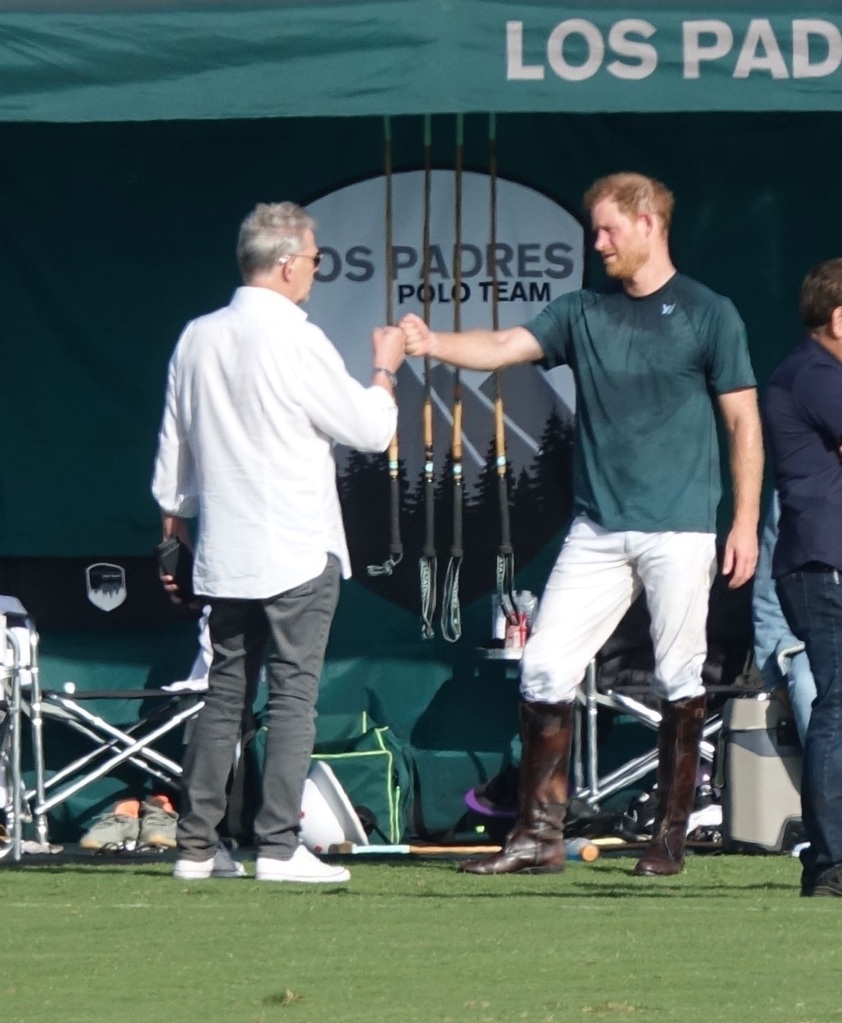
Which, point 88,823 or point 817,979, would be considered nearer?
point 817,979

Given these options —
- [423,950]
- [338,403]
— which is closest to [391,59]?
[338,403]

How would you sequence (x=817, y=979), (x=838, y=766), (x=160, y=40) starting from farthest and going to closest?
(x=160, y=40) < (x=838, y=766) < (x=817, y=979)

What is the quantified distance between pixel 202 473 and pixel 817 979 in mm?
2137

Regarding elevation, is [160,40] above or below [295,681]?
above

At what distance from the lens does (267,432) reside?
18.2 ft

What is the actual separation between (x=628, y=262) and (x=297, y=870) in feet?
5.55

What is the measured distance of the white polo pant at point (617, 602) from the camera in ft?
18.9

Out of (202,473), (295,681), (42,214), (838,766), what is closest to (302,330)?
(202,473)

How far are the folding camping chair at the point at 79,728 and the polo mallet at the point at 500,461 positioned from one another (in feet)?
3.34

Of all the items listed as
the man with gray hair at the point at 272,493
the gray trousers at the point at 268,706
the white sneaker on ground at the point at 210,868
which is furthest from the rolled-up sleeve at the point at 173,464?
the white sneaker on ground at the point at 210,868

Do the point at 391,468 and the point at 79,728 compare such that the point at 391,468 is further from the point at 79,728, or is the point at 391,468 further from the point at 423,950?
the point at 423,950

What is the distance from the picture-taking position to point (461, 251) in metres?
7.39

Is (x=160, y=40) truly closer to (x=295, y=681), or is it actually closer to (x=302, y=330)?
(x=302, y=330)

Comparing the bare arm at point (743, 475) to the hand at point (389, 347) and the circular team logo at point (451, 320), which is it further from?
the circular team logo at point (451, 320)
